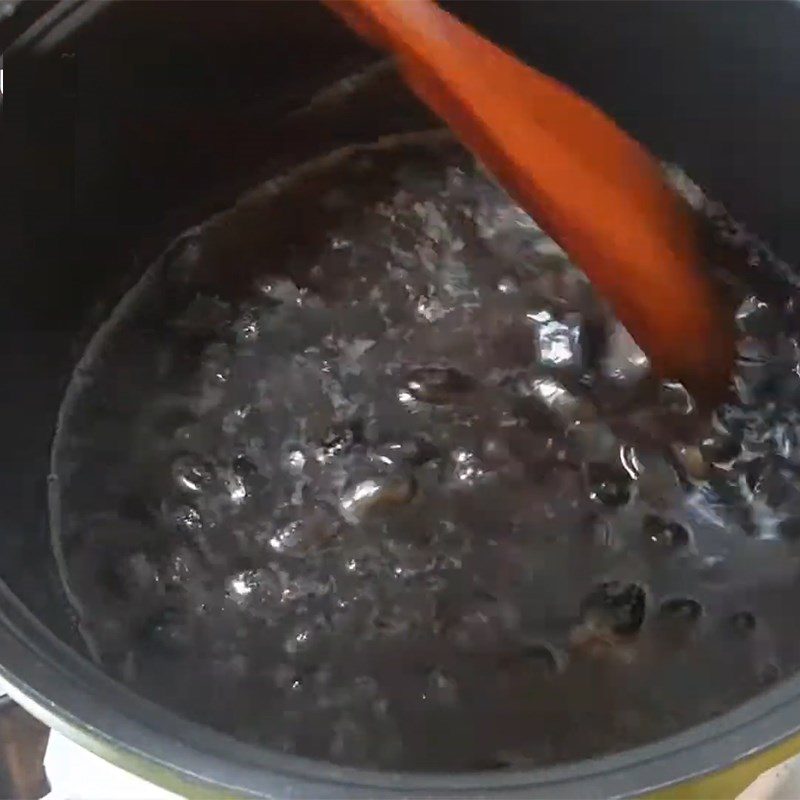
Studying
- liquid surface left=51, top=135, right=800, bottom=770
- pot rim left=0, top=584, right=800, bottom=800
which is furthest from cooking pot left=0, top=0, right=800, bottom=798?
pot rim left=0, top=584, right=800, bottom=800

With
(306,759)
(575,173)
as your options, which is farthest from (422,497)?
(306,759)

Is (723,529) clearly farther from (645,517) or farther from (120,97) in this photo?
(120,97)

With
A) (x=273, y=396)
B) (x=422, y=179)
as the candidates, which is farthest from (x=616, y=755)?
(x=422, y=179)

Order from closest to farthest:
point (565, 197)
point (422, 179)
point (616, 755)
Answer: point (616, 755) < point (565, 197) < point (422, 179)

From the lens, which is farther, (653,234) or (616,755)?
(653,234)

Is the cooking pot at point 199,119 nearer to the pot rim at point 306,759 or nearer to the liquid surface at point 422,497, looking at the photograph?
the liquid surface at point 422,497

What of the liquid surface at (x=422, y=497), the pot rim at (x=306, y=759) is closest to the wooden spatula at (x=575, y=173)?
the liquid surface at (x=422, y=497)
